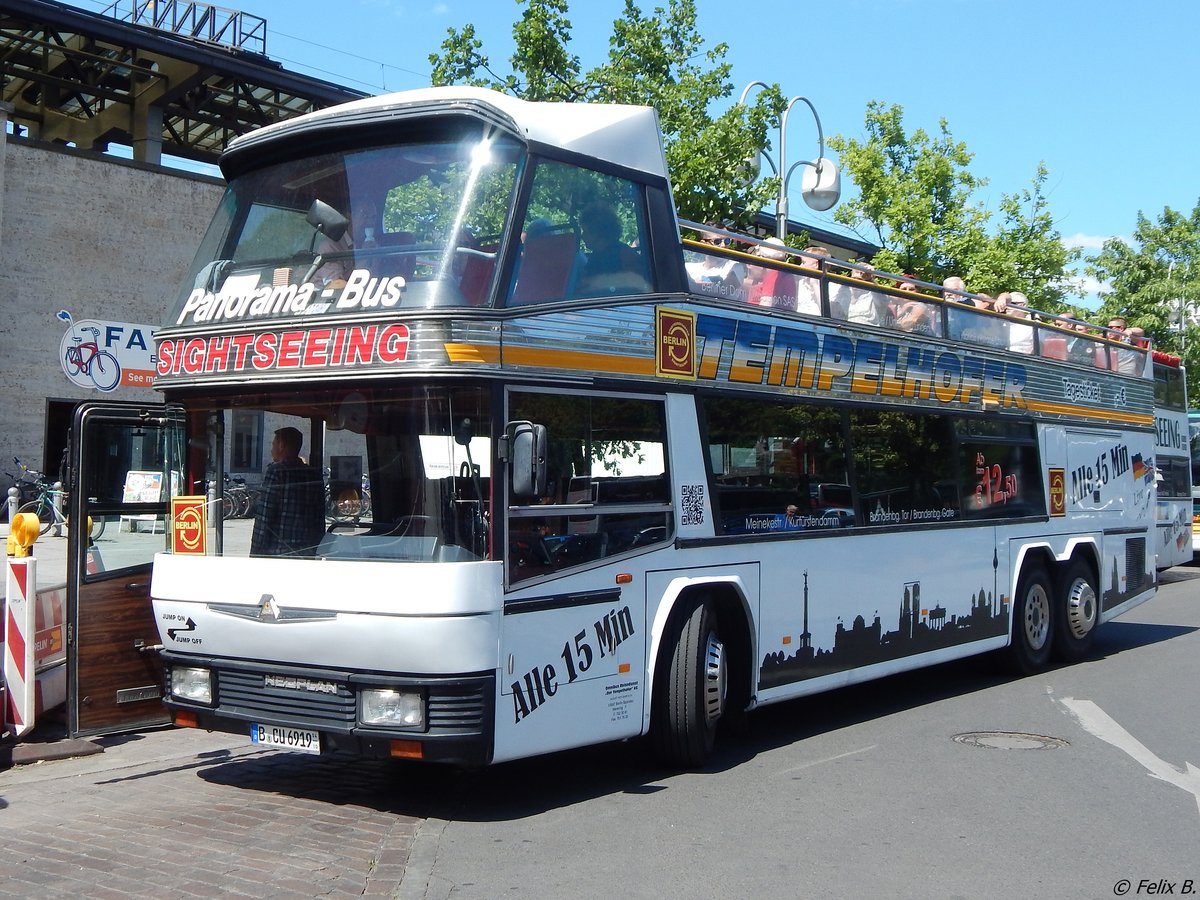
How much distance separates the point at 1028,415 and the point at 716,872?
26.0 feet

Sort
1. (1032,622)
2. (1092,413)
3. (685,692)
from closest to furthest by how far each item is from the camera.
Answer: (685,692), (1032,622), (1092,413)

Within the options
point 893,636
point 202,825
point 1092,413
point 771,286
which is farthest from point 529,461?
point 1092,413

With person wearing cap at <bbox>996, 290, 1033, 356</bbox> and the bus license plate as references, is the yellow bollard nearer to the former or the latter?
the bus license plate

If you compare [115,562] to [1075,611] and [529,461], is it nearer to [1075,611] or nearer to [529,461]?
[529,461]

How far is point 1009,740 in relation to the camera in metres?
8.90

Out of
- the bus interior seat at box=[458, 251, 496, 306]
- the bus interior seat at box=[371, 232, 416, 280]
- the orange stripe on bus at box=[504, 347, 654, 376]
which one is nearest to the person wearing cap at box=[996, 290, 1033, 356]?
the orange stripe on bus at box=[504, 347, 654, 376]

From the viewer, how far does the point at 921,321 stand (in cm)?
1084

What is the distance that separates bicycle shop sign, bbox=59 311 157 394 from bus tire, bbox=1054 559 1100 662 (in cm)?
941

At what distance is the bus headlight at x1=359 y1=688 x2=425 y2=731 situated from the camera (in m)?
6.24

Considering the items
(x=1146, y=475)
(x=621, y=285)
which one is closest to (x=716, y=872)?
(x=621, y=285)

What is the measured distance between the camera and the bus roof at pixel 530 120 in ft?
22.2

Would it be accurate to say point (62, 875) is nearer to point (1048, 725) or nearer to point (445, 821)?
point (445, 821)

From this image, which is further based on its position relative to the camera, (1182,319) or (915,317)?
(1182,319)

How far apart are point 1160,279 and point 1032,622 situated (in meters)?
24.7
